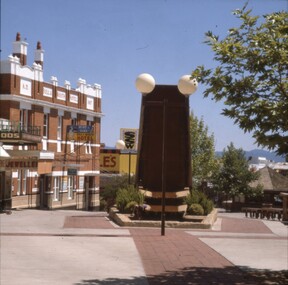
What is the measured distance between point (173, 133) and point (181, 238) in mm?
5673

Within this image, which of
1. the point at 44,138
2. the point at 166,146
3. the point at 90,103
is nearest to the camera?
the point at 166,146

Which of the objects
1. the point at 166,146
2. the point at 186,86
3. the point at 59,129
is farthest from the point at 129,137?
the point at 186,86

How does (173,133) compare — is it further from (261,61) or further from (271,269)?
(261,61)

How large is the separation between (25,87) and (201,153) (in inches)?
1070

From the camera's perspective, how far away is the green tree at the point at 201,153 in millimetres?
55844

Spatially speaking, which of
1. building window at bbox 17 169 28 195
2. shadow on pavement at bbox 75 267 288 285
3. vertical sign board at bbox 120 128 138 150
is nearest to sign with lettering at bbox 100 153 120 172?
vertical sign board at bbox 120 128 138 150

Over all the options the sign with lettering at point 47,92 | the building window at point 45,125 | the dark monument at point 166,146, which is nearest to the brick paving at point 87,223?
the dark monument at point 166,146

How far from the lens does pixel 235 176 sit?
47.6 metres

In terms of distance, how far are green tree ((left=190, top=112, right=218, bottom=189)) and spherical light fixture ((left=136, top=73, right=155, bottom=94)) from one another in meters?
35.6

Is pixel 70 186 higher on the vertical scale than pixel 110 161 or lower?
lower

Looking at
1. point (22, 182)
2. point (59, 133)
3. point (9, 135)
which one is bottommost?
point (22, 182)

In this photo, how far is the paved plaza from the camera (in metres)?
10.9

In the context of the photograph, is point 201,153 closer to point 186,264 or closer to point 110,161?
point 110,161

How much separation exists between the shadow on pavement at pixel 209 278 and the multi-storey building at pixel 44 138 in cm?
1687
